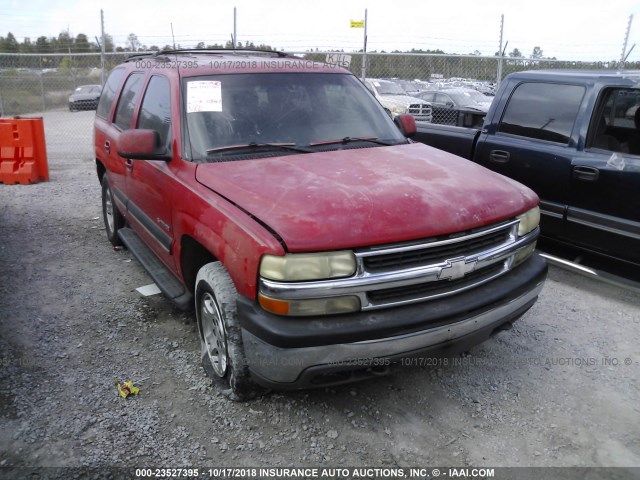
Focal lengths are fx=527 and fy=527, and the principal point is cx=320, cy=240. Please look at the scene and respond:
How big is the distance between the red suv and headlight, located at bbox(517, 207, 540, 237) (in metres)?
0.01

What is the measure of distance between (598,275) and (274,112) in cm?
319

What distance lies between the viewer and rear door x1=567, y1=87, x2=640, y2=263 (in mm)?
4285

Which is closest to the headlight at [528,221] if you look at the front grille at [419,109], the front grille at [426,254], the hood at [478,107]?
the front grille at [426,254]

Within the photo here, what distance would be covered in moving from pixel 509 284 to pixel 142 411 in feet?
7.34

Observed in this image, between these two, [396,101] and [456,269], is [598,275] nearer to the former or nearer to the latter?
[456,269]

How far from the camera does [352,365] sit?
256 cm

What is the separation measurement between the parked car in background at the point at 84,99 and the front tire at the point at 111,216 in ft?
55.6

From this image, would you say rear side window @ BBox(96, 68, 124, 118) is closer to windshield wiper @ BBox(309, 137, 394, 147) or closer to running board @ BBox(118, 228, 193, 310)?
running board @ BBox(118, 228, 193, 310)

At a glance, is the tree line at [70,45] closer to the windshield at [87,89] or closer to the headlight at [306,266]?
the windshield at [87,89]

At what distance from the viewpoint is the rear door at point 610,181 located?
14.1 feet

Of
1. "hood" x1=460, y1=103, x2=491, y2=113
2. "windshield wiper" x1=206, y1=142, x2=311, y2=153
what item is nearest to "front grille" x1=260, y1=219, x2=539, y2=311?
"windshield wiper" x1=206, y1=142, x2=311, y2=153

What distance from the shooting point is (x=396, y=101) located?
14.0 meters

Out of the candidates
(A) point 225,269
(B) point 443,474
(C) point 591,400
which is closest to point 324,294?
(A) point 225,269

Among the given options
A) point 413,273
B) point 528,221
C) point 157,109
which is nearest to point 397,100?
point 157,109
